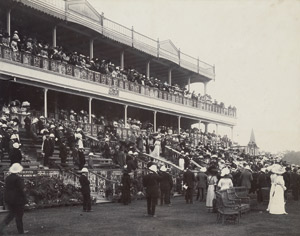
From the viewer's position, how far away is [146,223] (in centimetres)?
1177

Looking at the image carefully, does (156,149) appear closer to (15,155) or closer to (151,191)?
(15,155)

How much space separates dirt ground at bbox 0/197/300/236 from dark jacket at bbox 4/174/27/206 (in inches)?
33.9

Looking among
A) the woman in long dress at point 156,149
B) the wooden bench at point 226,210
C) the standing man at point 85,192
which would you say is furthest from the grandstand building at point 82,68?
the wooden bench at point 226,210

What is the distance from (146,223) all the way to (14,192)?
3750 mm

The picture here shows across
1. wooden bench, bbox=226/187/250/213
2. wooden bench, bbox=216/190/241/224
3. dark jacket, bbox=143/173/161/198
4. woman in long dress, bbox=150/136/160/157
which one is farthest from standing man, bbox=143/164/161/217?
woman in long dress, bbox=150/136/160/157

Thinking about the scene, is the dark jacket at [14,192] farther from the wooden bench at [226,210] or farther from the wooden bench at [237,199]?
the wooden bench at [237,199]

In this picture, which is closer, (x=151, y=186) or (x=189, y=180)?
(x=151, y=186)

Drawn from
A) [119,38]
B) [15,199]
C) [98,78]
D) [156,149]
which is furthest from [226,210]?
[119,38]

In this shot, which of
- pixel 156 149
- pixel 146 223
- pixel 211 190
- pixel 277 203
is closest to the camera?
pixel 146 223

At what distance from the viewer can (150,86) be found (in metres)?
32.1

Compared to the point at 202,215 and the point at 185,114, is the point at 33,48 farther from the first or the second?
the point at 185,114

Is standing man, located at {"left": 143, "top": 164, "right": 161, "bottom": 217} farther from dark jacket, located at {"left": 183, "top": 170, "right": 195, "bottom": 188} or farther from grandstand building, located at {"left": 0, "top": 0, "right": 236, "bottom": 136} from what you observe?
grandstand building, located at {"left": 0, "top": 0, "right": 236, "bottom": 136}

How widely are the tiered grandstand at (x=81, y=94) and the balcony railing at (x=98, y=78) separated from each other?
0.05 meters

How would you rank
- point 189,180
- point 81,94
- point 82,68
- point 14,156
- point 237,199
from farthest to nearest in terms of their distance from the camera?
point 81,94, point 82,68, point 189,180, point 14,156, point 237,199
